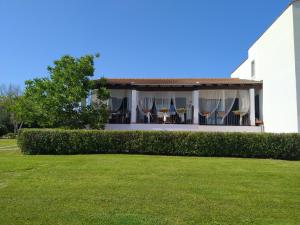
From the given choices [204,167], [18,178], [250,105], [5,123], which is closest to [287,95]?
[250,105]

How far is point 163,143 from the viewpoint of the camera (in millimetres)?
16344

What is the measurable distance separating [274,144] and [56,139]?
9961 mm

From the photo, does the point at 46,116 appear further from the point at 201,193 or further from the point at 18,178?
the point at 201,193

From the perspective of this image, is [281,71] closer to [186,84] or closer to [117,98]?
[186,84]

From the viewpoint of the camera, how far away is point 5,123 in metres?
44.4

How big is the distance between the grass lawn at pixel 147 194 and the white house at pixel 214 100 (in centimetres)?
1019

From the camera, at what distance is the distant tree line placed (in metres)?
21.1

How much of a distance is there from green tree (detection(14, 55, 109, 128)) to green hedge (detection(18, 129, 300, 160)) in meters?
4.56

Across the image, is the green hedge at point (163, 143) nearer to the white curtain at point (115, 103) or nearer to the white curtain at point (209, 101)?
the white curtain at point (209, 101)

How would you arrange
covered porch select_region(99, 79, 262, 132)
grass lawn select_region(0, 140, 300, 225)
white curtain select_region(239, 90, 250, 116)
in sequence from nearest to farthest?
grass lawn select_region(0, 140, 300, 225) < covered porch select_region(99, 79, 262, 132) < white curtain select_region(239, 90, 250, 116)

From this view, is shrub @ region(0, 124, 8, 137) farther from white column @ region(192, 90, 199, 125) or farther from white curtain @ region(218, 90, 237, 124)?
white curtain @ region(218, 90, 237, 124)

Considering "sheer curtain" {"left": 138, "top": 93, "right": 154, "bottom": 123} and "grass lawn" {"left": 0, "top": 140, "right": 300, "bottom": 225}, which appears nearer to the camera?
"grass lawn" {"left": 0, "top": 140, "right": 300, "bottom": 225}

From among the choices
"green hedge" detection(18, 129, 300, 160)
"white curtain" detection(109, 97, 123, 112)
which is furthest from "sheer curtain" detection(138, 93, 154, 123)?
"green hedge" detection(18, 129, 300, 160)

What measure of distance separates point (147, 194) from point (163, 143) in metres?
8.54
